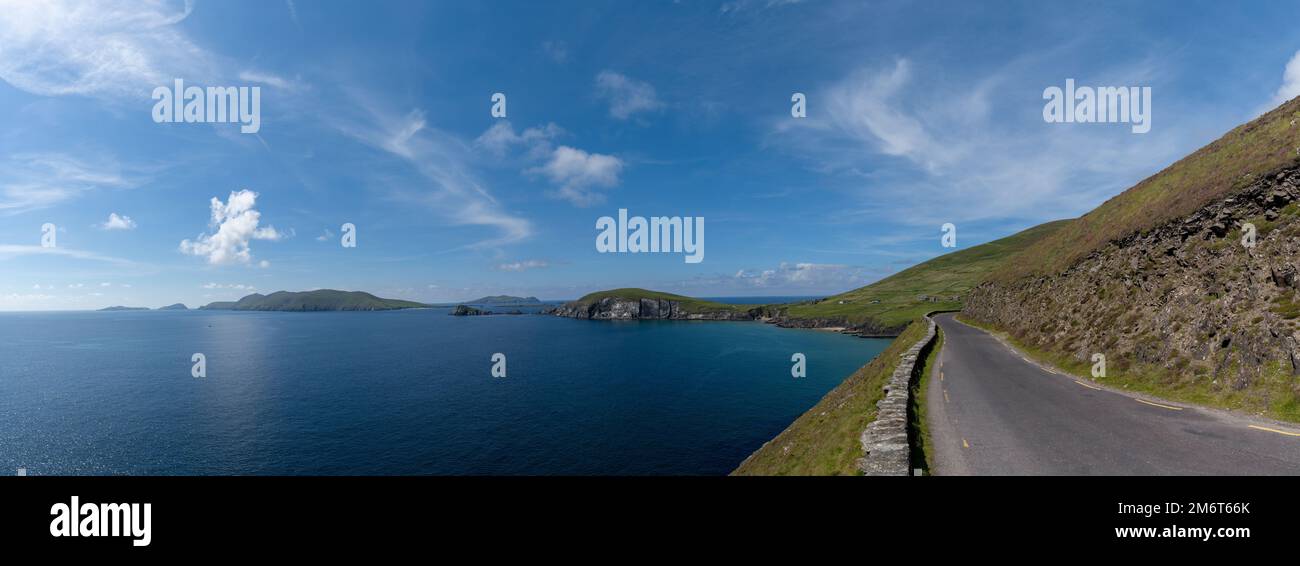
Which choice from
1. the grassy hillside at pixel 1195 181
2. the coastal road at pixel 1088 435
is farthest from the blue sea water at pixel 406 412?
the grassy hillside at pixel 1195 181

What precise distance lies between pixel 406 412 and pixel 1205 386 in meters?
62.4

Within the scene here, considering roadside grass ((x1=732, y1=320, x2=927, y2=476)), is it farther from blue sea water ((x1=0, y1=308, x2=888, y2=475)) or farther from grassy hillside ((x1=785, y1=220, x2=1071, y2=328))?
grassy hillside ((x1=785, y1=220, x2=1071, y2=328))

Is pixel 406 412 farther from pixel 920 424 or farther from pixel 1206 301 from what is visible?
pixel 1206 301

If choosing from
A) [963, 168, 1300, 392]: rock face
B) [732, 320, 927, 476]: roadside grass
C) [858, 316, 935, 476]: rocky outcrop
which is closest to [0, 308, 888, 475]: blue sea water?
[732, 320, 927, 476]: roadside grass

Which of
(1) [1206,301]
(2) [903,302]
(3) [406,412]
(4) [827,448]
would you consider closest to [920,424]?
(4) [827,448]

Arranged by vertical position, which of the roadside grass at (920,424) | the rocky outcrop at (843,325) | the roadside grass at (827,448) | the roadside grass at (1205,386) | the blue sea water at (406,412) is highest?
the roadside grass at (1205,386)

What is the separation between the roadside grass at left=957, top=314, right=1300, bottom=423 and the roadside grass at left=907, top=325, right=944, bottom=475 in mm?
9109

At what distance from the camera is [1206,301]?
24.1 metres

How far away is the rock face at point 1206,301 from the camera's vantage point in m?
20.2

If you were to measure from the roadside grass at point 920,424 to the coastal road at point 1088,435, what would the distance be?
27 cm

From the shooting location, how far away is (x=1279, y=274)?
71.2 feet

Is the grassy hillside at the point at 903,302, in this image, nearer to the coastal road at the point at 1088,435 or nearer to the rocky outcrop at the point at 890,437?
the coastal road at the point at 1088,435
